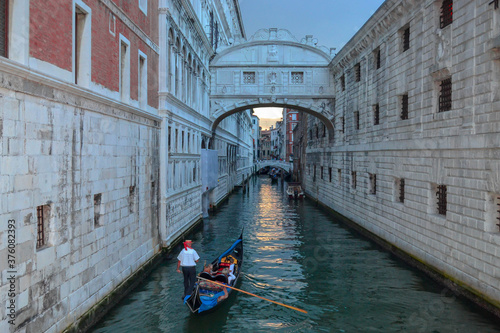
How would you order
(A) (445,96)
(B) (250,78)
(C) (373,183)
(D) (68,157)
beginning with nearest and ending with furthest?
1. (D) (68,157)
2. (A) (445,96)
3. (C) (373,183)
4. (B) (250,78)

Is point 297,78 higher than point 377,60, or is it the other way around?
point 297,78

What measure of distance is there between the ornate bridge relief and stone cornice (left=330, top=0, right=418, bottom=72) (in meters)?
1.96

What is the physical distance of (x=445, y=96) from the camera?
10.6 meters

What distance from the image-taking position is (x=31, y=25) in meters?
5.82

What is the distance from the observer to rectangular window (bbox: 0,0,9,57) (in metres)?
5.36

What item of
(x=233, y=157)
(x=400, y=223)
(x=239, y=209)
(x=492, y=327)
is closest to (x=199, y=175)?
(x=239, y=209)

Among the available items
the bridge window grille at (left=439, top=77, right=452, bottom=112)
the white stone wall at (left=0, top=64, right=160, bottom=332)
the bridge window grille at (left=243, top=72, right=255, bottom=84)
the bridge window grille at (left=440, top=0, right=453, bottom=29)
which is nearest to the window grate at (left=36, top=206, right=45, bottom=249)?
the white stone wall at (left=0, top=64, right=160, bottom=332)

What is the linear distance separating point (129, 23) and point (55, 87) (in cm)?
449

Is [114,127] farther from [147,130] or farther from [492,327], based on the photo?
[492,327]

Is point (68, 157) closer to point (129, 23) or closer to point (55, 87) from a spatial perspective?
point (55, 87)

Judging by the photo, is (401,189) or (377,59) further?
(377,59)

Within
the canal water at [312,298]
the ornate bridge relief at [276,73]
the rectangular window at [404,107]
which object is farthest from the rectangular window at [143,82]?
the ornate bridge relief at [276,73]

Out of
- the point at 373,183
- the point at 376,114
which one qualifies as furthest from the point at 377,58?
the point at 373,183

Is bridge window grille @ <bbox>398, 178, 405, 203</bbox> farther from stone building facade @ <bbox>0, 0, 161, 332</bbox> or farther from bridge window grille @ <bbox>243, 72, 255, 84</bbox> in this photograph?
bridge window grille @ <bbox>243, 72, 255, 84</bbox>
